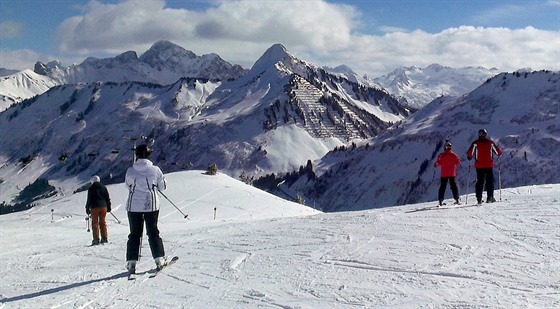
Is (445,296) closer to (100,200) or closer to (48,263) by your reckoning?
(48,263)

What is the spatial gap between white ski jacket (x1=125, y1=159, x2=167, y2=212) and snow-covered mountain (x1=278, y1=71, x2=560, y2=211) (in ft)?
424

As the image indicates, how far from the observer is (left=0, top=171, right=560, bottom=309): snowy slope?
8586 millimetres

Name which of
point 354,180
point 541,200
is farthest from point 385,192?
point 541,200

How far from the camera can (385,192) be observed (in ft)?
516

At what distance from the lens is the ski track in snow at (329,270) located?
28.1ft

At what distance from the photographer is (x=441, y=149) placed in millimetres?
161125

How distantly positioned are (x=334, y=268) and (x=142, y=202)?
12.8 feet

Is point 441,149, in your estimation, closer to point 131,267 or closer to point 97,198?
point 97,198

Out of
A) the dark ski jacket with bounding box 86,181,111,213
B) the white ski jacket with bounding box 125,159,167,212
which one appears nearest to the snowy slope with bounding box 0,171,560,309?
the white ski jacket with bounding box 125,159,167,212

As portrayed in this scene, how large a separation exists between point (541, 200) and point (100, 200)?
1494 cm

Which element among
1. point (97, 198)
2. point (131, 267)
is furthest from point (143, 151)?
point (97, 198)

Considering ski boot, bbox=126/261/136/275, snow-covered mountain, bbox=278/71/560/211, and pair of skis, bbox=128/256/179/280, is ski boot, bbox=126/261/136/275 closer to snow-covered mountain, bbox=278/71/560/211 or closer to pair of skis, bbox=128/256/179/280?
pair of skis, bbox=128/256/179/280

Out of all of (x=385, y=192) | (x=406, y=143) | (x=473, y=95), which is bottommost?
(x=385, y=192)

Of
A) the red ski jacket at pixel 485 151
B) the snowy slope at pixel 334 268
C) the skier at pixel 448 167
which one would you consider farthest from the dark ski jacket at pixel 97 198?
the red ski jacket at pixel 485 151
